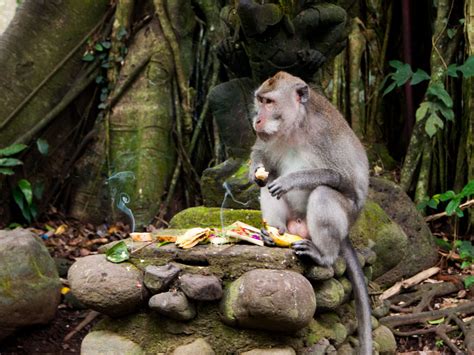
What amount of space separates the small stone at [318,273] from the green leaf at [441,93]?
368cm

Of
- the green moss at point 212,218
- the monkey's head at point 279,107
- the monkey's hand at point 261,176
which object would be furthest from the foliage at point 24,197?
the monkey's head at point 279,107

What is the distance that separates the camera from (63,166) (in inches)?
330

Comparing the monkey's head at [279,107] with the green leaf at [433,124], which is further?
the green leaf at [433,124]

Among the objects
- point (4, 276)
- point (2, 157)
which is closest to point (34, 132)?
point (2, 157)

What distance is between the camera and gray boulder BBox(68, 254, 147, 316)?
435 centimetres

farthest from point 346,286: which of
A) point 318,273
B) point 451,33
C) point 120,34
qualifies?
point 120,34

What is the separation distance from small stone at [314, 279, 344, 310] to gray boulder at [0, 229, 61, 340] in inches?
88.2

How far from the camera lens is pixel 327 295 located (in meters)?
4.64

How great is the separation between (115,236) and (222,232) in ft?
10.8

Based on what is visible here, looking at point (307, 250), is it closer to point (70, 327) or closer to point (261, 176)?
point (261, 176)

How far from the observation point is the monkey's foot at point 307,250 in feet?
14.7

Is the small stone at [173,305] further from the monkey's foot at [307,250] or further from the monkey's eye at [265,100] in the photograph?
the monkey's eye at [265,100]

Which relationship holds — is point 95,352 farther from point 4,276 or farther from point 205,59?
point 205,59

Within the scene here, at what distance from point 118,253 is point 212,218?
110 cm
